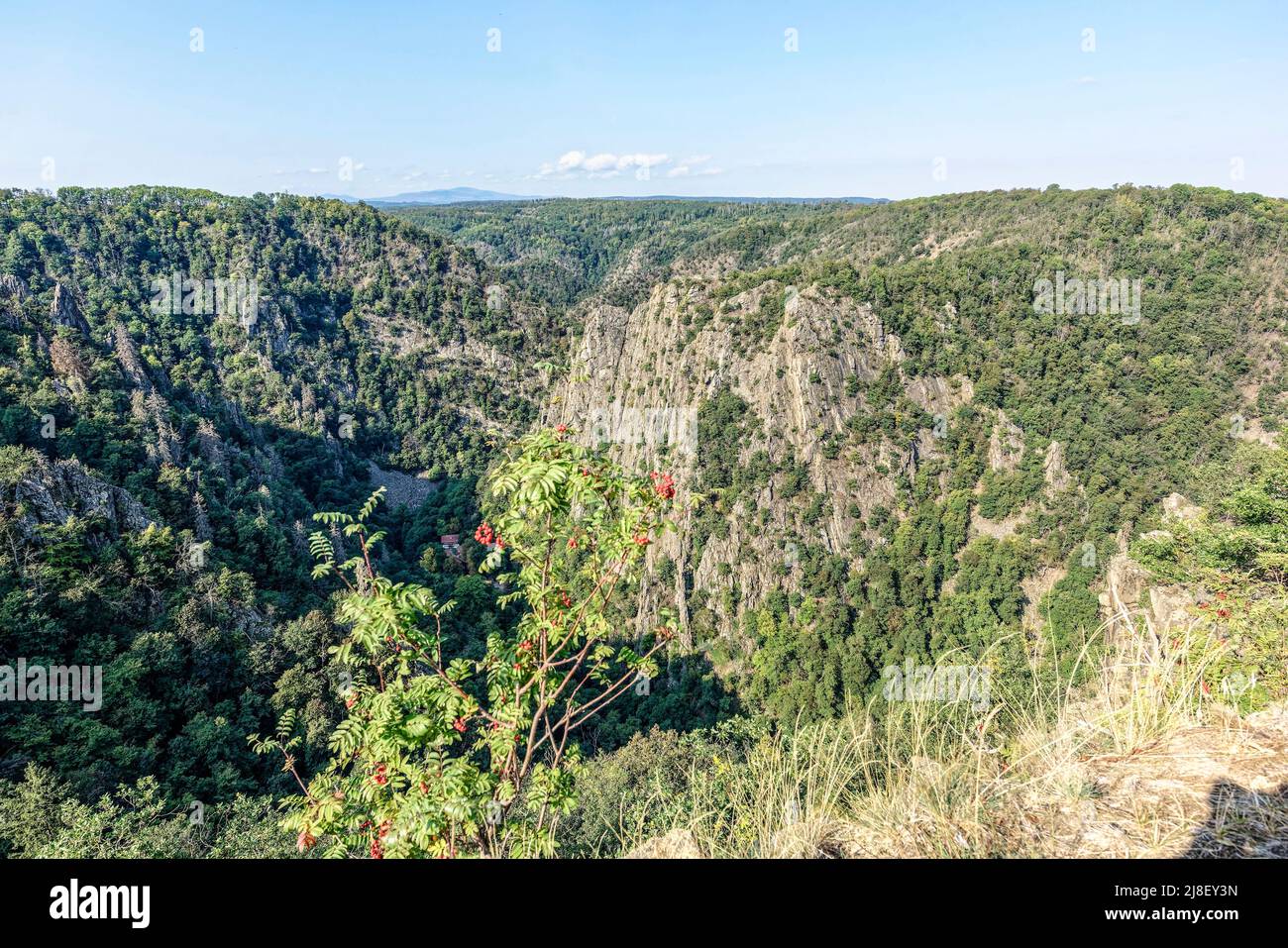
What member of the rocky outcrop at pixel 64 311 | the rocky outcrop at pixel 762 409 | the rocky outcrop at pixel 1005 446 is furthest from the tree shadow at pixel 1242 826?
the rocky outcrop at pixel 64 311

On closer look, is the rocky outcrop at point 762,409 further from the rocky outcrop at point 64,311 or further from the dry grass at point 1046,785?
the dry grass at point 1046,785

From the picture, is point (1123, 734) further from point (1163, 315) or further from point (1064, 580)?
point (1163, 315)

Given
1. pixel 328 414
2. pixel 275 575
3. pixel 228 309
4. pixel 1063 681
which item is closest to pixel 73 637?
pixel 275 575

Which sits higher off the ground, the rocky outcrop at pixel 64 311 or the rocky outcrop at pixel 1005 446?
the rocky outcrop at pixel 64 311

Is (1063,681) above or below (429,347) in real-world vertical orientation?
below

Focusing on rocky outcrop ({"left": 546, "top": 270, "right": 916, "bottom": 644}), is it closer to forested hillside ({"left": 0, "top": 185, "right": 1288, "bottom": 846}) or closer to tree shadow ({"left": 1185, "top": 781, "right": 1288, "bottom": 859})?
forested hillside ({"left": 0, "top": 185, "right": 1288, "bottom": 846})

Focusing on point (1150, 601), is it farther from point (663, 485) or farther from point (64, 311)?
point (64, 311)
